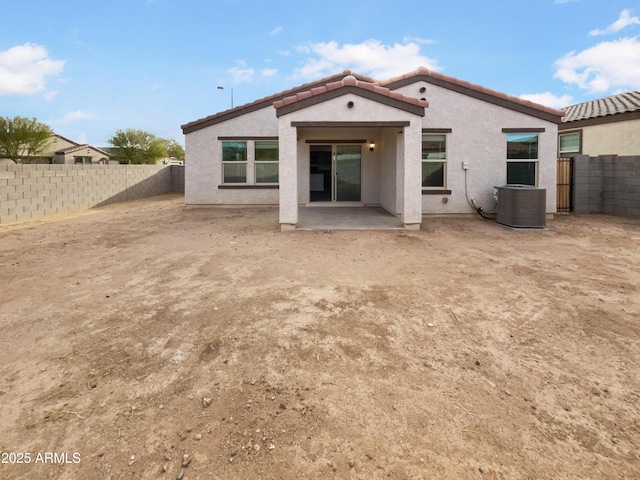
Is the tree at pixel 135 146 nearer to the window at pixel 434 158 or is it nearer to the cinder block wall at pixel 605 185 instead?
the window at pixel 434 158

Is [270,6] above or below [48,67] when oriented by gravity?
below

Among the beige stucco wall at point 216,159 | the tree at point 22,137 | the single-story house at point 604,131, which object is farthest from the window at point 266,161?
the tree at point 22,137

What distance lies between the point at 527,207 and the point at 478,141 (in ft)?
9.86

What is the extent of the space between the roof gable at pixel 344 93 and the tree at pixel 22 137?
32.4 meters

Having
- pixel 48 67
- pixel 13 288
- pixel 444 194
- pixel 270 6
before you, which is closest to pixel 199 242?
pixel 13 288

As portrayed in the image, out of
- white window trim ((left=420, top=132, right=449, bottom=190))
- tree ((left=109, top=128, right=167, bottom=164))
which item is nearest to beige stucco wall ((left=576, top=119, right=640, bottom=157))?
white window trim ((left=420, top=132, right=449, bottom=190))

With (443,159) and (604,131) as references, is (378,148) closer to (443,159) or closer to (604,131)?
(443,159)

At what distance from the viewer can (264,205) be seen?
14672mm

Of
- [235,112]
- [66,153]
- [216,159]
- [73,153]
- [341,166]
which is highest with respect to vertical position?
[73,153]

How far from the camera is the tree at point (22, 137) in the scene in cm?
2904

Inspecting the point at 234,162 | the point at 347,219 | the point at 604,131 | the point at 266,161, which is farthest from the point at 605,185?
the point at 234,162

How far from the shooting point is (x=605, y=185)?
12.1 m

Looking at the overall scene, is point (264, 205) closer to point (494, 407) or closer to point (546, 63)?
point (494, 407)

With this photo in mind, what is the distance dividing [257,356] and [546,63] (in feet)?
73.1
